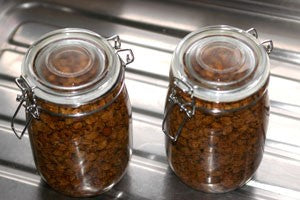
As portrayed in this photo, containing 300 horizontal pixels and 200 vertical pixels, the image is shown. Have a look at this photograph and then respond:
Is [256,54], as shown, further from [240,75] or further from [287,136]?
[287,136]

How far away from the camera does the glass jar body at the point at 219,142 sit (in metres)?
0.56

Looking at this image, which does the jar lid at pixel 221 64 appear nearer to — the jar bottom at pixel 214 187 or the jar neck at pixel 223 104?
the jar neck at pixel 223 104

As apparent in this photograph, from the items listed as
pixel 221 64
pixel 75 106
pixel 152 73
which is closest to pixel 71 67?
pixel 75 106


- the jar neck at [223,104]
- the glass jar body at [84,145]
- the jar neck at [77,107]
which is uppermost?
the jar neck at [223,104]

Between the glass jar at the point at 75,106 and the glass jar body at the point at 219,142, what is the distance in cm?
6

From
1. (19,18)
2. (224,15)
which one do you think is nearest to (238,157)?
(224,15)

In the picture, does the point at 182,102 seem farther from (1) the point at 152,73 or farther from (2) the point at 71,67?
(1) the point at 152,73

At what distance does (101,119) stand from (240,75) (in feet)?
0.46

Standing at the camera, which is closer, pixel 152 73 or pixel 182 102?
pixel 182 102

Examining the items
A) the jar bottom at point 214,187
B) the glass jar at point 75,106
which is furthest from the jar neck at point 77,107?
the jar bottom at point 214,187

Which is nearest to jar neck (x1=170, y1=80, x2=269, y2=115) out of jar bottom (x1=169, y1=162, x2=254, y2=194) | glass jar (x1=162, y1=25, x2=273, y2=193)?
glass jar (x1=162, y1=25, x2=273, y2=193)

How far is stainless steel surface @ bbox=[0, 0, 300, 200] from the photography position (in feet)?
2.25

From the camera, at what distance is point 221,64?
0.56 m

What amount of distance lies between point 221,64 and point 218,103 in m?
0.04
